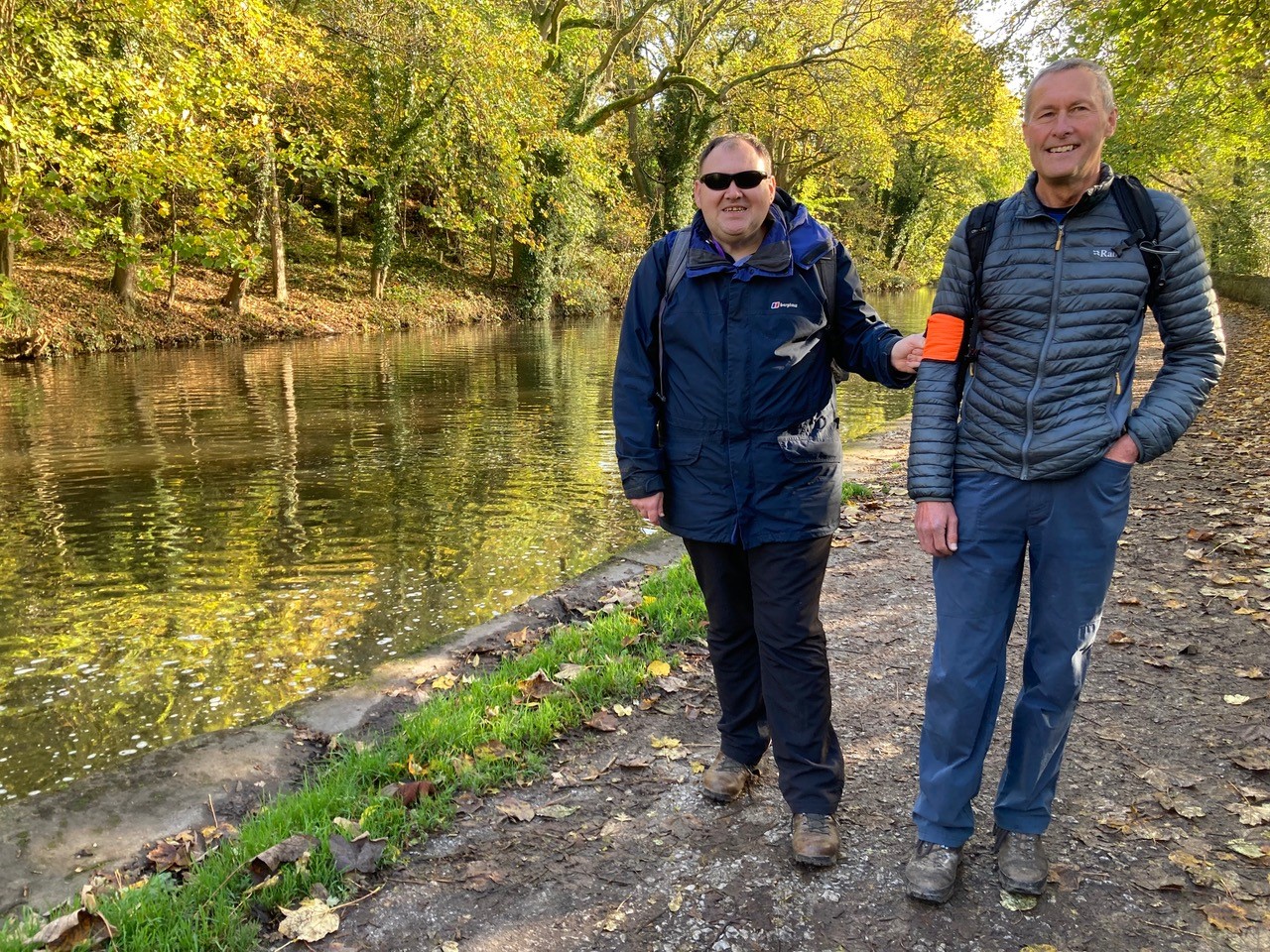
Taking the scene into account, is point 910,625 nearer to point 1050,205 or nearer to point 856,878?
point 856,878

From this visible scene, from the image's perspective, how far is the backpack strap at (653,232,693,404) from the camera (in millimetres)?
2959

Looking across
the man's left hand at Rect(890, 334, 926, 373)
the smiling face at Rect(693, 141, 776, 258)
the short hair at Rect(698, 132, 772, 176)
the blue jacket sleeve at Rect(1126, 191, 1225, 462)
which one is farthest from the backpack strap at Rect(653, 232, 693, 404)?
the blue jacket sleeve at Rect(1126, 191, 1225, 462)

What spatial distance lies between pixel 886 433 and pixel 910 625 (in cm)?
763

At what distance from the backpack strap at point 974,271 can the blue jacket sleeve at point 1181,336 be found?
0.43m

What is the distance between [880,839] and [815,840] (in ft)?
0.90

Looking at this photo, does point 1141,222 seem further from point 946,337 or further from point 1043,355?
point 946,337

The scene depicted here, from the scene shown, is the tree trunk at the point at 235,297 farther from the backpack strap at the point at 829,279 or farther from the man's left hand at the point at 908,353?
the man's left hand at the point at 908,353

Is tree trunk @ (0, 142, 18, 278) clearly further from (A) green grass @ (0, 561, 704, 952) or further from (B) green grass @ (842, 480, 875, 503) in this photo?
(A) green grass @ (0, 561, 704, 952)

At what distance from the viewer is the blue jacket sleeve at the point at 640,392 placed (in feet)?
9.98

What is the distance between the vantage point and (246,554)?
7.04 metres

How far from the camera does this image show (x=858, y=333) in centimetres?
302

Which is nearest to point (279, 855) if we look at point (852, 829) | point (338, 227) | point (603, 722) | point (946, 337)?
point (603, 722)

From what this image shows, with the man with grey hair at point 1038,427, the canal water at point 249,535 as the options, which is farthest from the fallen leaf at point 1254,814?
the canal water at point 249,535

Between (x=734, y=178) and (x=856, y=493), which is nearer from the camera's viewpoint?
(x=734, y=178)
